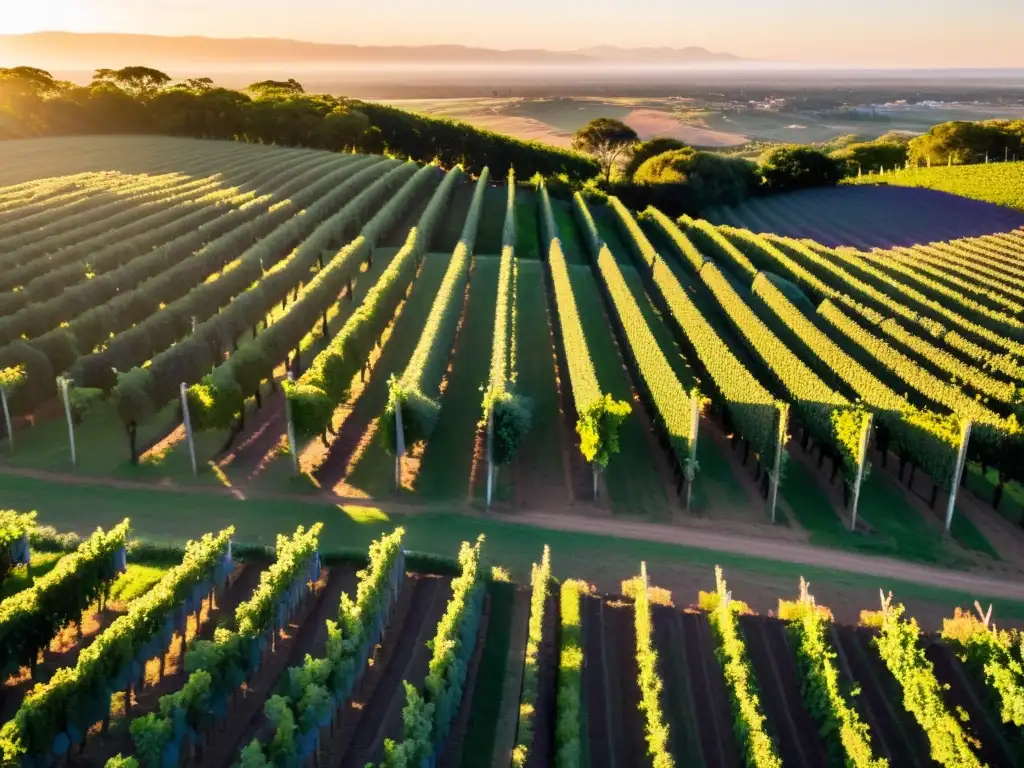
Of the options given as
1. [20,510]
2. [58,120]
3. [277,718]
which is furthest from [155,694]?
[58,120]

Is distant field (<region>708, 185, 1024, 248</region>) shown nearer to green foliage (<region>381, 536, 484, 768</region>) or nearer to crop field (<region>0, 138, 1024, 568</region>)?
crop field (<region>0, 138, 1024, 568</region>)

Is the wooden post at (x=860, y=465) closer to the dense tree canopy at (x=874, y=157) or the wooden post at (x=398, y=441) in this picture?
the wooden post at (x=398, y=441)

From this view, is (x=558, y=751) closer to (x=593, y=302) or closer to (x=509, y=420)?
(x=509, y=420)

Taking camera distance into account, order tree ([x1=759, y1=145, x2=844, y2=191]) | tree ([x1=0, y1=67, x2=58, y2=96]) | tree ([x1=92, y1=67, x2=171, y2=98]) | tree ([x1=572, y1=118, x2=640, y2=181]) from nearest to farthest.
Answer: tree ([x1=759, y1=145, x2=844, y2=191]) < tree ([x1=0, y1=67, x2=58, y2=96]) < tree ([x1=92, y1=67, x2=171, y2=98]) < tree ([x1=572, y1=118, x2=640, y2=181])

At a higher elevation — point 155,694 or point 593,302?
point 593,302

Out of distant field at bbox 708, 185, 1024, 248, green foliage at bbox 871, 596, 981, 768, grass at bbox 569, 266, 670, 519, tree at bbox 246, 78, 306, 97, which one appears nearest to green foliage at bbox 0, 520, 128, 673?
grass at bbox 569, 266, 670, 519
